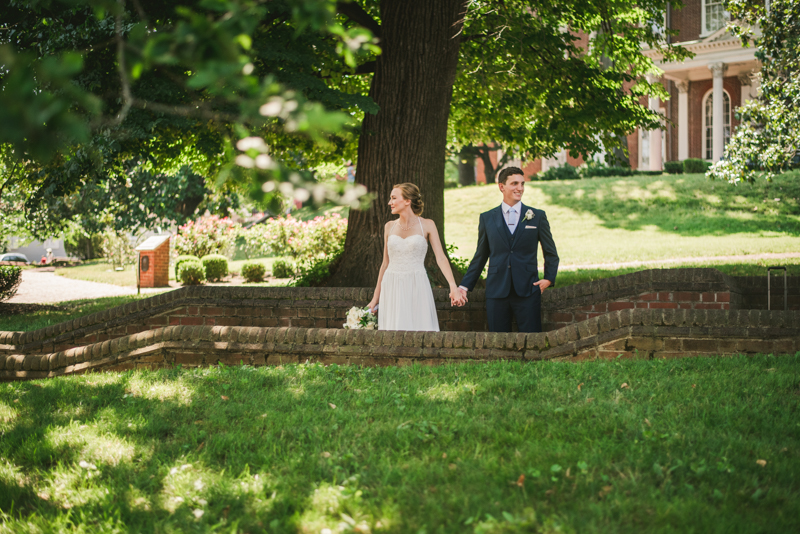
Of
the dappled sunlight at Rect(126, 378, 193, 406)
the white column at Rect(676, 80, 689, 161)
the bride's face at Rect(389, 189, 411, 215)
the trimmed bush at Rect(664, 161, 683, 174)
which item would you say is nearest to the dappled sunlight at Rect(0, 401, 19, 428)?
the dappled sunlight at Rect(126, 378, 193, 406)

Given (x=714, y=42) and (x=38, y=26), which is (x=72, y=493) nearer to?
(x=38, y=26)

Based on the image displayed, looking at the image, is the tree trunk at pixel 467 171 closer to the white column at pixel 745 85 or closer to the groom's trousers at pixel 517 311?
the white column at pixel 745 85

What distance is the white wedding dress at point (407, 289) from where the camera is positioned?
21.2 feet

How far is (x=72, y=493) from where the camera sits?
361 centimetres

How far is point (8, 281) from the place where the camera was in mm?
14891

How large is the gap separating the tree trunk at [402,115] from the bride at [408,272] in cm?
192

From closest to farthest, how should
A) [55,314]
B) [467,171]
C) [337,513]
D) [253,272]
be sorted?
[337,513] → [55,314] → [253,272] → [467,171]

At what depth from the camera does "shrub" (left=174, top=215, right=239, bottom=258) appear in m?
22.0

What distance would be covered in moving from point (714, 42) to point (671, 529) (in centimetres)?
2967

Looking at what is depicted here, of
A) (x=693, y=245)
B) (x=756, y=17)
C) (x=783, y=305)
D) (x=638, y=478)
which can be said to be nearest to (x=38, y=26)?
(x=638, y=478)

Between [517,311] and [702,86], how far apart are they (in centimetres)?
2929

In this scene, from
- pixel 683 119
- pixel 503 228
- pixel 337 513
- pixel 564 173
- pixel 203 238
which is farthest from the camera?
pixel 564 173

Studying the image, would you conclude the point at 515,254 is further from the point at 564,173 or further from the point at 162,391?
the point at 564,173

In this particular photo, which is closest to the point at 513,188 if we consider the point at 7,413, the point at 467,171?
the point at 7,413
